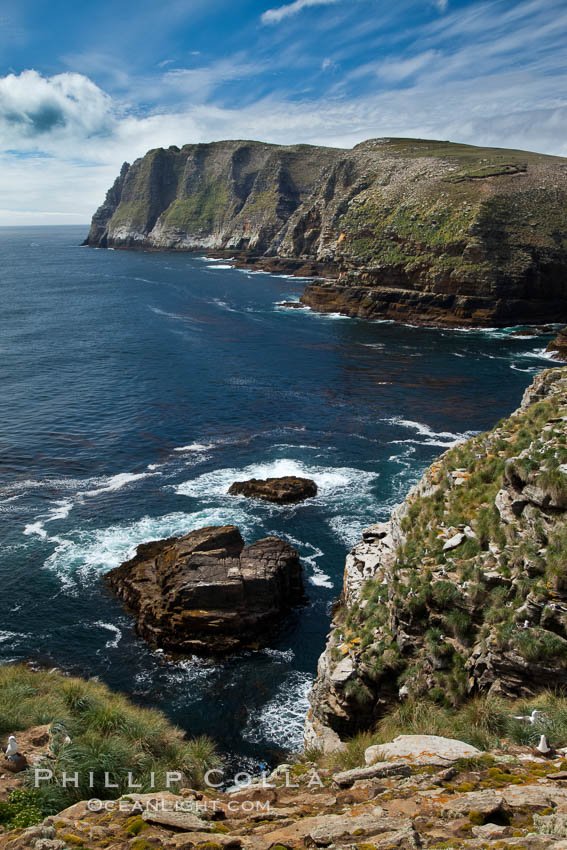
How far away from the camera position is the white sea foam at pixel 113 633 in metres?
28.7

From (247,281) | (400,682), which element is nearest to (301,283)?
(247,281)

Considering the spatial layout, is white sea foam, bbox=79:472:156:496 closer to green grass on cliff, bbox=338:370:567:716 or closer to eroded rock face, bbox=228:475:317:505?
eroded rock face, bbox=228:475:317:505

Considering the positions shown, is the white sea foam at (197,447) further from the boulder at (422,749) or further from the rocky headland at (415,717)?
the boulder at (422,749)

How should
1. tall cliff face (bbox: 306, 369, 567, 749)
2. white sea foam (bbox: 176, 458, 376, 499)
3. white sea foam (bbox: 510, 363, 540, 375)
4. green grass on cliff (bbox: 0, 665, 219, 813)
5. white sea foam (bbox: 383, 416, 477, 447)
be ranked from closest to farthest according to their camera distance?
green grass on cliff (bbox: 0, 665, 219, 813)
tall cliff face (bbox: 306, 369, 567, 749)
white sea foam (bbox: 176, 458, 376, 499)
white sea foam (bbox: 383, 416, 477, 447)
white sea foam (bbox: 510, 363, 540, 375)

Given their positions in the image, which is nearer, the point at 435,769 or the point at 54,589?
the point at 435,769

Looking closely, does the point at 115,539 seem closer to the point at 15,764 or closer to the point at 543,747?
the point at 15,764

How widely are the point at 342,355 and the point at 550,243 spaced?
49.4 metres

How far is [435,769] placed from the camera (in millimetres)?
10539

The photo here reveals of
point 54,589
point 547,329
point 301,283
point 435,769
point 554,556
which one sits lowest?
point 54,589

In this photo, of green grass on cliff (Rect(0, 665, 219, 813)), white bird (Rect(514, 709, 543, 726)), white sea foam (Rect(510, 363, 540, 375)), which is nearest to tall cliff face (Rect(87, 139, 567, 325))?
white sea foam (Rect(510, 363, 540, 375))

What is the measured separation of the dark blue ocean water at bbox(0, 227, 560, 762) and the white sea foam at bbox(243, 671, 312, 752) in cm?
9

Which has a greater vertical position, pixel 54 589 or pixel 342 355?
pixel 342 355

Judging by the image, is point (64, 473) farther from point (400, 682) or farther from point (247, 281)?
point (247, 281)

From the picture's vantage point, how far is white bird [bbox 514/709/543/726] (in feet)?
38.7
